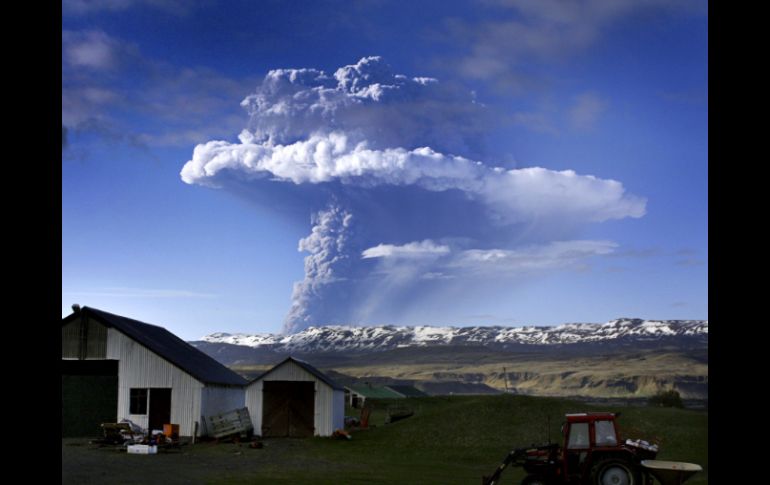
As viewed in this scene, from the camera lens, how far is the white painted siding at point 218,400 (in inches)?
1574

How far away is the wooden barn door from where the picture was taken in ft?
139

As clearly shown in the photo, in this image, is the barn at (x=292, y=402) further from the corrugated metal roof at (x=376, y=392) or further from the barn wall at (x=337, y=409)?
the corrugated metal roof at (x=376, y=392)

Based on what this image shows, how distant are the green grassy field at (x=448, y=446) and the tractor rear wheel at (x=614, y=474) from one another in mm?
3693

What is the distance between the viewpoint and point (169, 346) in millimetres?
44531

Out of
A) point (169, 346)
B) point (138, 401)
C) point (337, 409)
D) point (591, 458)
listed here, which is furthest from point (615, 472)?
point (169, 346)

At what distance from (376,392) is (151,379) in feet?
272

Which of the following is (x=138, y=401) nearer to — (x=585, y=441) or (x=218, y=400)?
(x=218, y=400)

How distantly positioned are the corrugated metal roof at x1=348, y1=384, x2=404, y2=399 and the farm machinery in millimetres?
97910

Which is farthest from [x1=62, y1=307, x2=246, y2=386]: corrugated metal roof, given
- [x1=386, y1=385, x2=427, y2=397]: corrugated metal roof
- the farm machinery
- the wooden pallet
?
[x1=386, y1=385, x2=427, y2=397]: corrugated metal roof

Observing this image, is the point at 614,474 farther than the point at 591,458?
No

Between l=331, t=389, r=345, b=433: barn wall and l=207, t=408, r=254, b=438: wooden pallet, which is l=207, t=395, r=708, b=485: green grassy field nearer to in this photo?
l=331, t=389, r=345, b=433: barn wall

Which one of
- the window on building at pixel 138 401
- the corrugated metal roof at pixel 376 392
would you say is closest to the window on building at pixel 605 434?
the window on building at pixel 138 401
